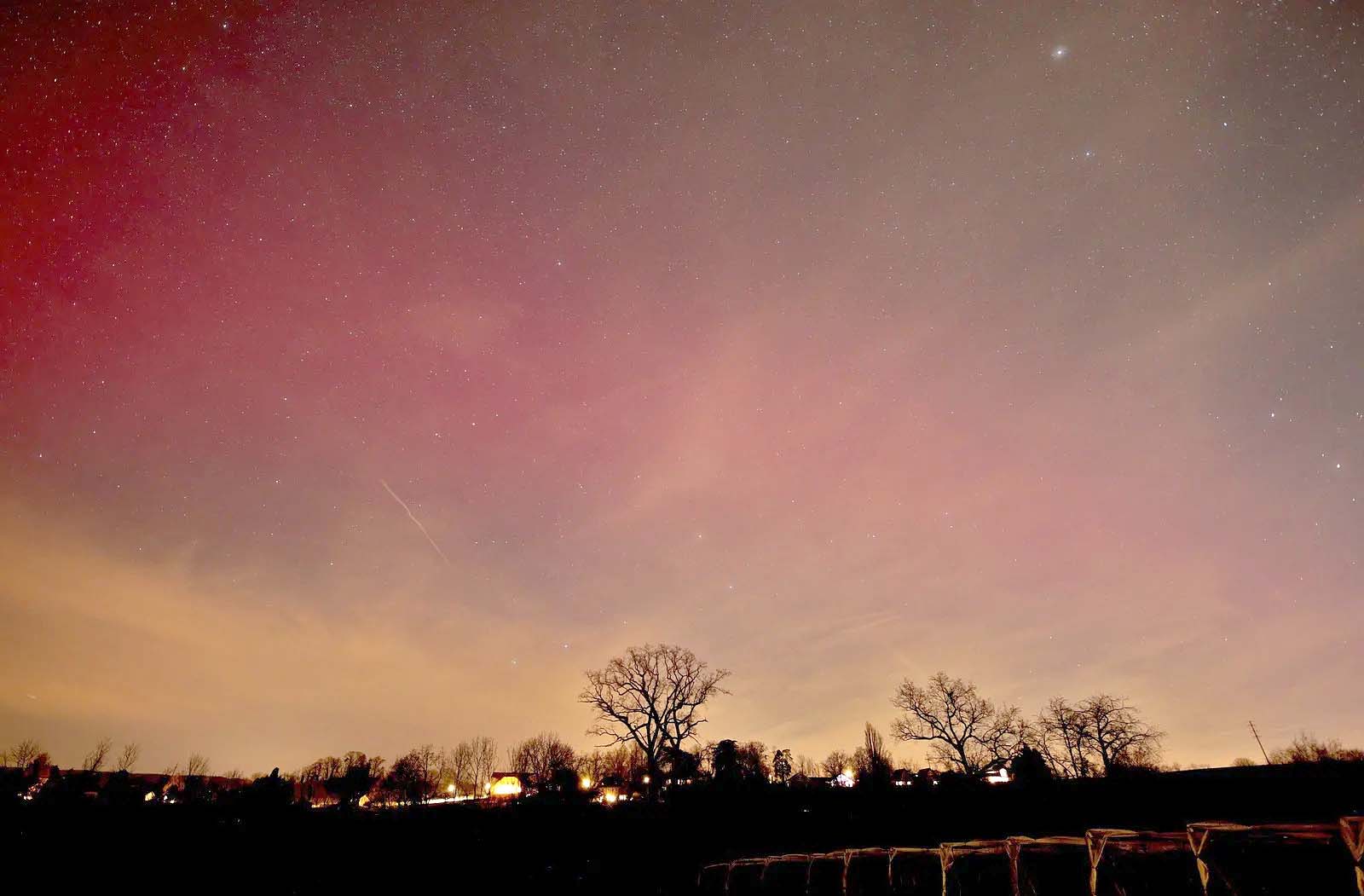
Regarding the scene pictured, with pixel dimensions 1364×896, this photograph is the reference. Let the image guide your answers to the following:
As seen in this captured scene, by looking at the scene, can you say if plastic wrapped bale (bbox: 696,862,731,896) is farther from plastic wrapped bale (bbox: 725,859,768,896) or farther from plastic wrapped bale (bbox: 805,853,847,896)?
plastic wrapped bale (bbox: 805,853,847,896)

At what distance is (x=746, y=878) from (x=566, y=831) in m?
A: 12.3

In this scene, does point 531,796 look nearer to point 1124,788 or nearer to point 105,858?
point 105,858

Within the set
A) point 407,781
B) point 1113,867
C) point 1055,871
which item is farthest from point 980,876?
point 407,781

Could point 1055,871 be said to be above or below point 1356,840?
below

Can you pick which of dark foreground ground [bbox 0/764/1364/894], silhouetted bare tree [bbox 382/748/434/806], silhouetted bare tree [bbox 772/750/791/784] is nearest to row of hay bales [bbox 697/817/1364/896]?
dark foreground ground [bbox 0/764/1364/894]

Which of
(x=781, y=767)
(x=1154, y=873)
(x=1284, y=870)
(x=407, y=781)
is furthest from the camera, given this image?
(x=407, y=781)

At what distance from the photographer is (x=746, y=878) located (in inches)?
1265

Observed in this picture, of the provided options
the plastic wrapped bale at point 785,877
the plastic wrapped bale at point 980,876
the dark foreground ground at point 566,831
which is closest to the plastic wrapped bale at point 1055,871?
the plastic wrapped bale at point 980,876

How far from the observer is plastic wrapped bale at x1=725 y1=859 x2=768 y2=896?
30.7 meters

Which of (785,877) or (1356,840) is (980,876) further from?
(1356,840)

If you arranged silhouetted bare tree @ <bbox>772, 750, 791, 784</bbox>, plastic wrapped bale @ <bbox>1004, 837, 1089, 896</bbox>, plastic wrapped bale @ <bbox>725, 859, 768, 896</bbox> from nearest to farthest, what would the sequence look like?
plastic wrapped bale @ <bbox>1004, 837, 1089, 896</bbox> < plastic wrapped bale @ <bbox>725, 859, 768, 896</bbox> < silhouetted bare tree @ <bbox>772, 750, 791, 784</bbox>

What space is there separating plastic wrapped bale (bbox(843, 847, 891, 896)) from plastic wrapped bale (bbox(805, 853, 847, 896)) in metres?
0.77

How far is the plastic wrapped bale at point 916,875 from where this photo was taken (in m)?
26.5

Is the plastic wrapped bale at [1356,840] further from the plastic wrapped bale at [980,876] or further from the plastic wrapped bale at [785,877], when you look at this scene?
the plastic wrapped bale at [785,877]
